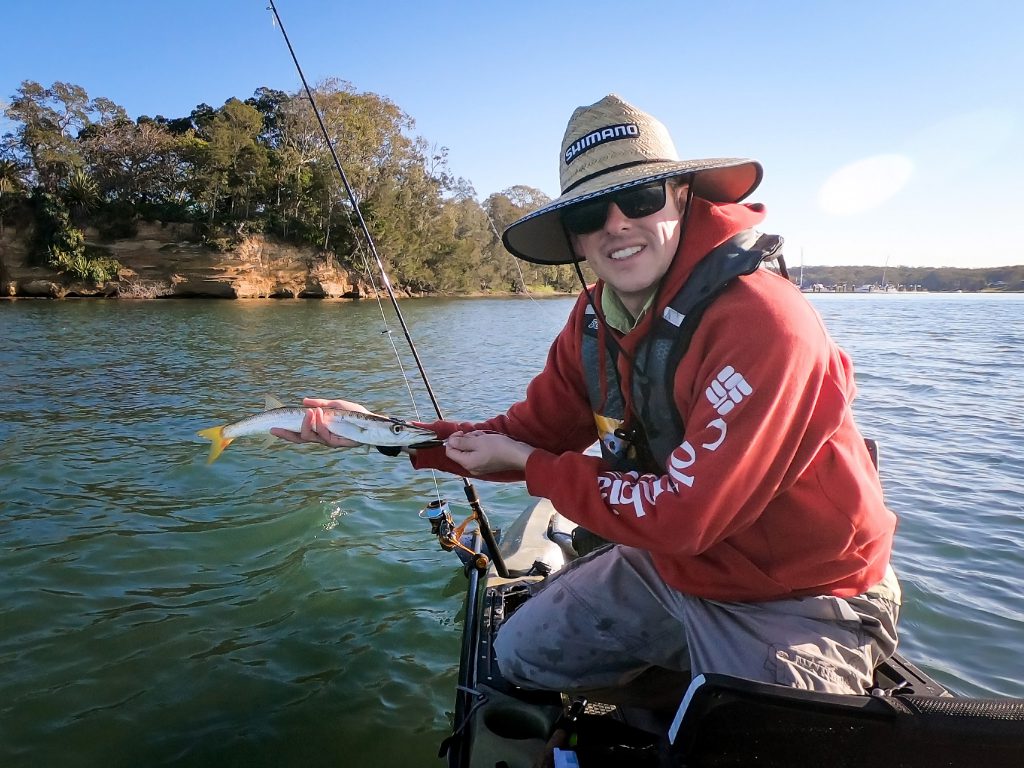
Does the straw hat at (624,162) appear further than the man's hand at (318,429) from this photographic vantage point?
No

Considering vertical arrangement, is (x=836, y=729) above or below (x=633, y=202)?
below

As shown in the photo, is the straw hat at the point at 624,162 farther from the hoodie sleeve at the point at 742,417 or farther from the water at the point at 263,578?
the water at the point at 263,578

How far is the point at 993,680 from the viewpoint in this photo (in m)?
4.78

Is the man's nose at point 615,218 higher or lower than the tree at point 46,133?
lower

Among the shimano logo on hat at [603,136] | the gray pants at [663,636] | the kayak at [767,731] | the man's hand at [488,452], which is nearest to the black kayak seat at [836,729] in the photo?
the kayak at [767,731]

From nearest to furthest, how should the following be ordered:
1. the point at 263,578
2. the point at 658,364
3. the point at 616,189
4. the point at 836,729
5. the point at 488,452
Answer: the point at 836,729, the point at 616,189, the point at 658,364, the point at 488,452, the point at 263,578

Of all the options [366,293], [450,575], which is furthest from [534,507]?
[366,293]

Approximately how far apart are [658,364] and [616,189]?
762 millimetres

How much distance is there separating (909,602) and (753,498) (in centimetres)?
453

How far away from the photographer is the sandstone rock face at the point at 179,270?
44.7 metres

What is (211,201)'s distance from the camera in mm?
52594

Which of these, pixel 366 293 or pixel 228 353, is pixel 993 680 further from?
pixel 366 293

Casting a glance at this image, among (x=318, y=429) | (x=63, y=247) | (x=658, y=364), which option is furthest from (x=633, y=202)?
(x=63, y=247)

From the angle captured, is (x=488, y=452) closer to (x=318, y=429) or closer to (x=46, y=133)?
(x=318, y=429)
